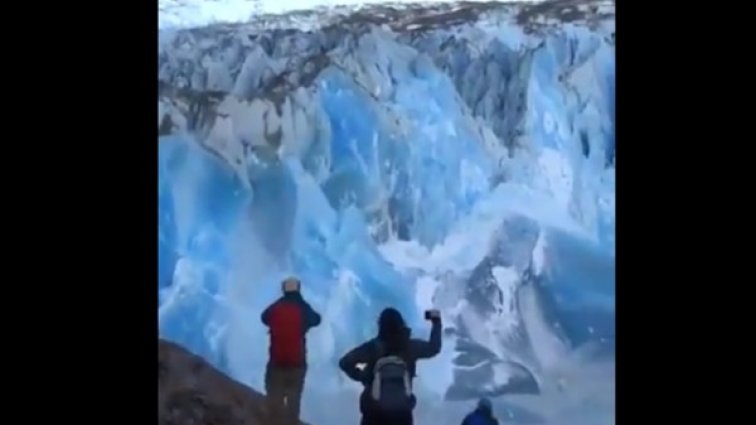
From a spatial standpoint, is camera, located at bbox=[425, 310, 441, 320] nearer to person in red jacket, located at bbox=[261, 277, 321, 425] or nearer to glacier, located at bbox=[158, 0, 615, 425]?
glacier, located at bbox=[158, 0, 615, 425]

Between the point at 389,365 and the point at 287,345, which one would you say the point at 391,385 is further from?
the point at 287,345

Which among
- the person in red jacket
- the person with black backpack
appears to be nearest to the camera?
the person with black backpack

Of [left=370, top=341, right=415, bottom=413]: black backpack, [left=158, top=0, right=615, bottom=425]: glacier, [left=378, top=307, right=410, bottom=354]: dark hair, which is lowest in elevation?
[left=370, top=341, right=415, bottom=413]: black backpack

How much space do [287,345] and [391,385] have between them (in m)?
0.15

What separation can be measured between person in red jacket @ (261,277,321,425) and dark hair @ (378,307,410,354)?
3.4 inches

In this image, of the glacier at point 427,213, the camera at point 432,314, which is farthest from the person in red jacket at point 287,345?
the camera at point 432,314

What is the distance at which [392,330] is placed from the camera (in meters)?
1.63

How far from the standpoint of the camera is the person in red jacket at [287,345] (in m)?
1.63

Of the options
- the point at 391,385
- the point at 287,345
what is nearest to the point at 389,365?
the point at 391,385

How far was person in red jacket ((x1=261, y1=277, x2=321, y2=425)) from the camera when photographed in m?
1.63

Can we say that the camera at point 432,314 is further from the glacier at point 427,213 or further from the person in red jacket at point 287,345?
the person in red jacket at point 287,345

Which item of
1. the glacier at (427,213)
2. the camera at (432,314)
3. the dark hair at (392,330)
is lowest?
the dark hair at (392,330)

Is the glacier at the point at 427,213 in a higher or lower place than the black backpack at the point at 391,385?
higher

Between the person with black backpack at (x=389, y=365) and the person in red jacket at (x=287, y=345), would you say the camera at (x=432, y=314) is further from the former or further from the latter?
the person in red jacket at (x=287, y=345)
